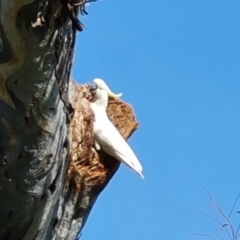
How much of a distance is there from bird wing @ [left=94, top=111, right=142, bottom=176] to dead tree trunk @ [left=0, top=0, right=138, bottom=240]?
0.35 metres

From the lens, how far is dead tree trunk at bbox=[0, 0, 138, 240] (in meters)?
1.71

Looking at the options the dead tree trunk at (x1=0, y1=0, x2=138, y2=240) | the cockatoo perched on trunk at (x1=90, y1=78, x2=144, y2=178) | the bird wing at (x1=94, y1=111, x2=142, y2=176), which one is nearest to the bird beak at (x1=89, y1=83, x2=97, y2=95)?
the cockatoo perched on trunk at (x1=90, y1=78, x2=144, y2=178)

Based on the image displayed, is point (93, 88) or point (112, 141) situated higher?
point (93, 88)

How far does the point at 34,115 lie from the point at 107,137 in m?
0.67

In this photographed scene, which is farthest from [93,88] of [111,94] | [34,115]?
[34,115]

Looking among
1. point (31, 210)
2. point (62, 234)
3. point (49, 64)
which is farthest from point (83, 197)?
point (49, 64)

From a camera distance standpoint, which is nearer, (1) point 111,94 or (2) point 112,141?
(2) point 112,141

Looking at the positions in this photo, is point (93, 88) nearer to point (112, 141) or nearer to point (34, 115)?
point (112, 141)

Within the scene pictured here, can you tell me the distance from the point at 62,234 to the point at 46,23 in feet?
2.18

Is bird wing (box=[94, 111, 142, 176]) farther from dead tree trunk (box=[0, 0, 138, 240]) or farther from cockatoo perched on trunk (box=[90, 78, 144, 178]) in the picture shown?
dead tree trunk (box=[0, 0, 138, 240])

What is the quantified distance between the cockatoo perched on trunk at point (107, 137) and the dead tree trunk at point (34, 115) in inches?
13.9

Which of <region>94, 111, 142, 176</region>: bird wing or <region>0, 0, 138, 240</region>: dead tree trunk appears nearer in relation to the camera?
<region>0, 0, 138, 240</region>: dead tree trunk

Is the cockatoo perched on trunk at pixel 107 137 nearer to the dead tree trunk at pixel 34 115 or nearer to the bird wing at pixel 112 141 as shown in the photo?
the bird wing at pixel 112 141

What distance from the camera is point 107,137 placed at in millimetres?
2459
